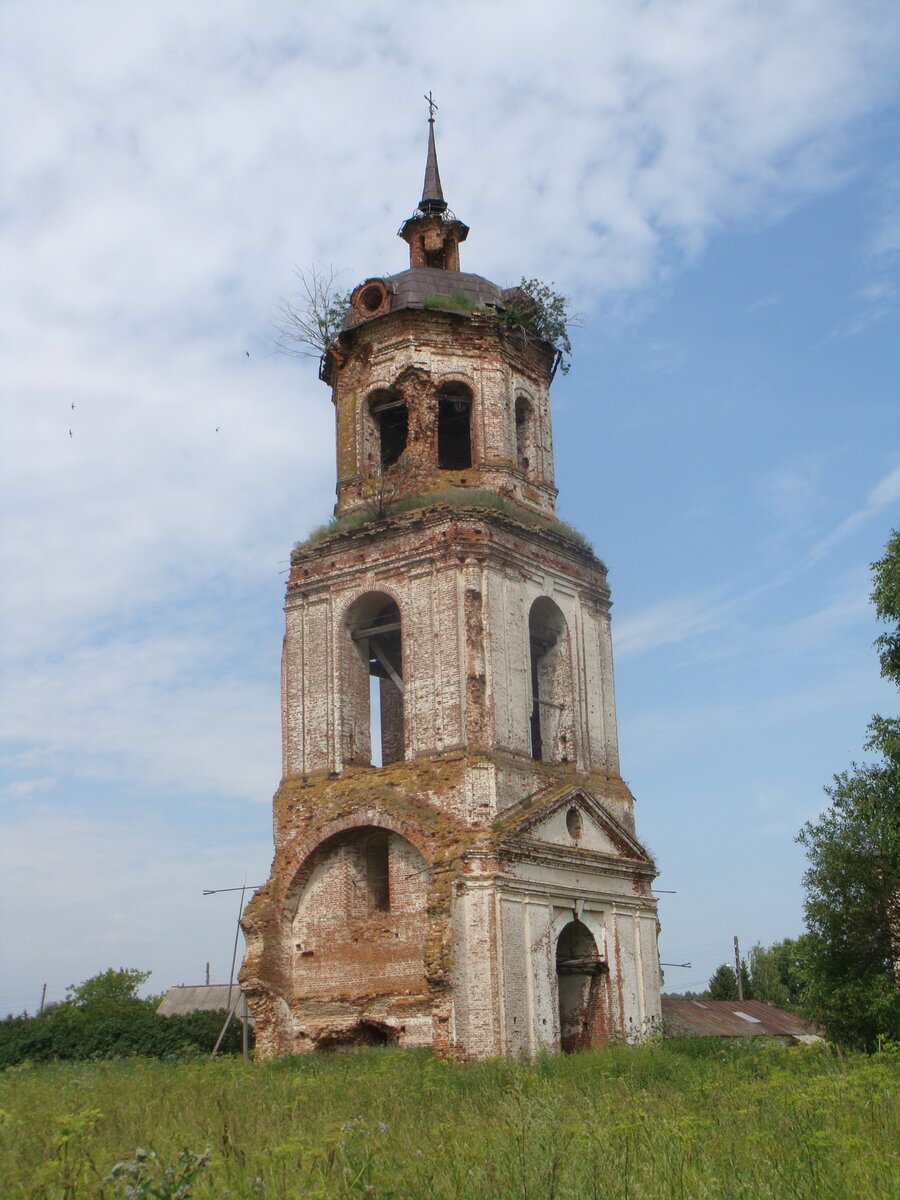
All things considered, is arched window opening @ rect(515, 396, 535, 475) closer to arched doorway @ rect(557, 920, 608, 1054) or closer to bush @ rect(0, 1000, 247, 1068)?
arched doorway @ rect(557, 920, 608, 1054)

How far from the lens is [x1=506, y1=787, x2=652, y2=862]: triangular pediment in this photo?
627 inches

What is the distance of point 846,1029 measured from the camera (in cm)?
1424

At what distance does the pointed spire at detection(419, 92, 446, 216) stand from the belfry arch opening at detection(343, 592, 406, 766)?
6.79m

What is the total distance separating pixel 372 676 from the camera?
18.9 m

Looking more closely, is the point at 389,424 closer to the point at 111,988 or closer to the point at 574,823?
the point at 574,823

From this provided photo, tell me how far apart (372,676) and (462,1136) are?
12.2m

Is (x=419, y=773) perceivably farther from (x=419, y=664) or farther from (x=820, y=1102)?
(x=820, y=1102)

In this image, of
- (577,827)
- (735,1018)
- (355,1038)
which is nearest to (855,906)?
(577,827)

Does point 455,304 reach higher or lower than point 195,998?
higher

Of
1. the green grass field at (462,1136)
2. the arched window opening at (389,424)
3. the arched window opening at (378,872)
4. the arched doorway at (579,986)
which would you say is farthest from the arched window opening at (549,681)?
the green grass field at (462,1136)

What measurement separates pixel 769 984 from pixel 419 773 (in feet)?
99.2

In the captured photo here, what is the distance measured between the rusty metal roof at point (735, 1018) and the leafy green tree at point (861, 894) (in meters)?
9.30

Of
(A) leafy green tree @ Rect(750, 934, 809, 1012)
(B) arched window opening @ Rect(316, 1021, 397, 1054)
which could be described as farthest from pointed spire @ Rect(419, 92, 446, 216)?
(A) leafy green tree @ Rect(750, 934, 809, 1012)

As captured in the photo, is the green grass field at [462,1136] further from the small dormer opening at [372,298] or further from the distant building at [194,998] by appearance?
the distant building at [194,998]
